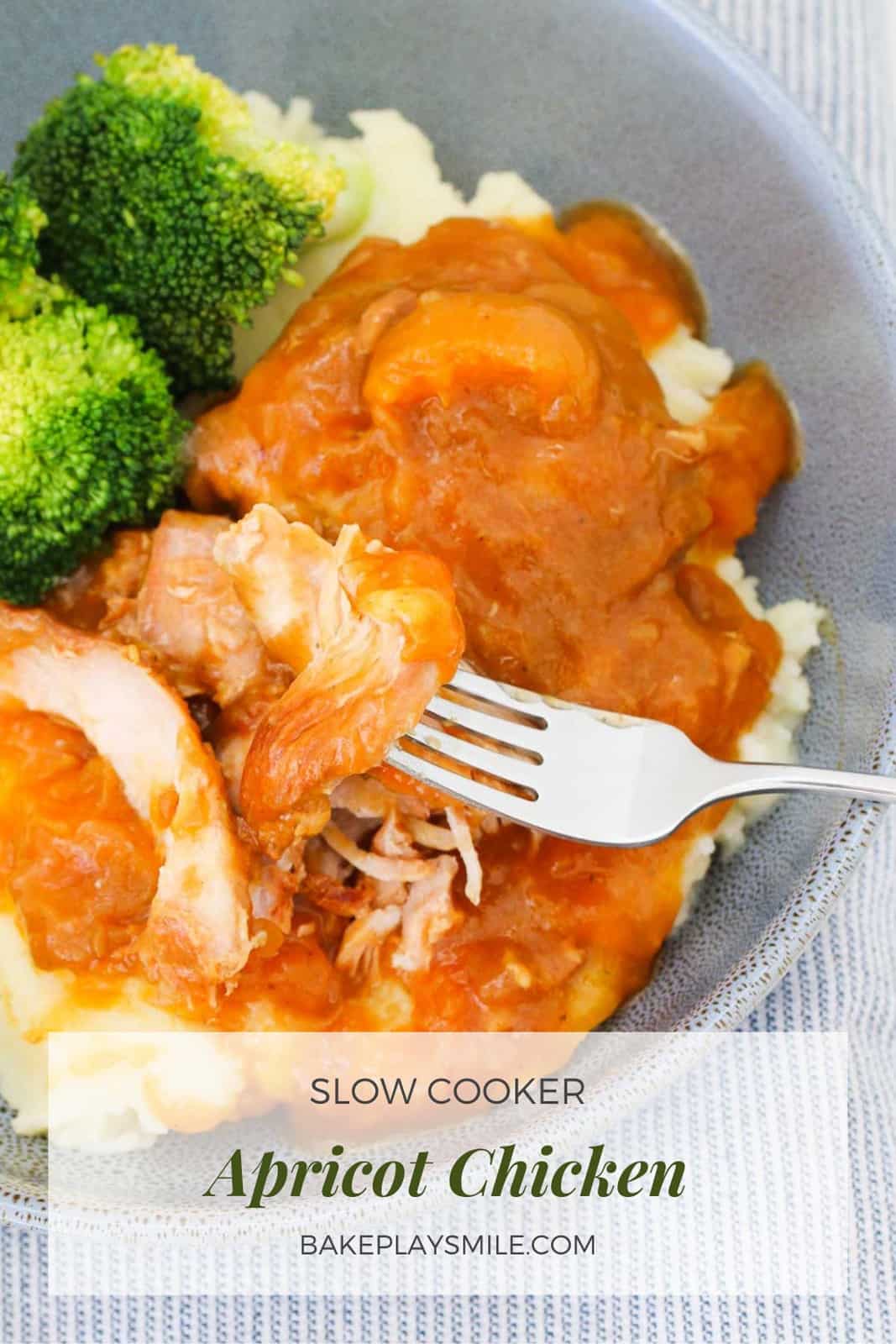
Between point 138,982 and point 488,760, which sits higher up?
point 488,760

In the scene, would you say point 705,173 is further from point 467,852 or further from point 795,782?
point 467,852

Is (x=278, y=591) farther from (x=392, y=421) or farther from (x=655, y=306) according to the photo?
(x=655, y=306)

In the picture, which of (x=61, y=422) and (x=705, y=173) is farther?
(x=705, y=173)

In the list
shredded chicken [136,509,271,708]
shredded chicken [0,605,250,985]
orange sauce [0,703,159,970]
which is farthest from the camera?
shredded chicken [136,509,271,708]

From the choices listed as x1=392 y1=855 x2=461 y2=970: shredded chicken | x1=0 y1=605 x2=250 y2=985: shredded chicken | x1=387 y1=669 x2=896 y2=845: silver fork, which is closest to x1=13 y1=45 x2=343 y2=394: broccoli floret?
x1=0 y1=605 x2=250 y2=985: shredded chicken

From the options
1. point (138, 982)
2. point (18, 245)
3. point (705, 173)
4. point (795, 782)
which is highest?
point (705, 173)

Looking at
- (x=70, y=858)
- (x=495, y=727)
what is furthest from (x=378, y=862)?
(x=70, y=858)

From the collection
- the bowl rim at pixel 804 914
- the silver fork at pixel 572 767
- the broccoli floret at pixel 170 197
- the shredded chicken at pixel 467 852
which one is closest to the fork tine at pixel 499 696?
the silver fork at pixel 572 767

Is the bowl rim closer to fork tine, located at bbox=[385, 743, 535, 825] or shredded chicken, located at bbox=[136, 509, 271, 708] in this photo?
fork tine, located at bbox=[385, 743, 535, 825]
